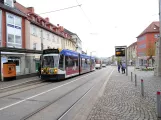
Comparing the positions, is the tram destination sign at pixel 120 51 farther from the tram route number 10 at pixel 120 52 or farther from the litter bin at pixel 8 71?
the litter bin at pixel 8 71

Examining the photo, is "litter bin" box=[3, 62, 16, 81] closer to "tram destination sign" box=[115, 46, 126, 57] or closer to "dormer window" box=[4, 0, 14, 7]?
"dormer window" box=[4, 0, 14, 7]

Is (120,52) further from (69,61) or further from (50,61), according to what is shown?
(50,61)

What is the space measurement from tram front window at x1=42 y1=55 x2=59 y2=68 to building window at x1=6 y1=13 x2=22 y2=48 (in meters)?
9.19

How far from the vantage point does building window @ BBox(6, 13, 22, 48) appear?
26812 millimetres

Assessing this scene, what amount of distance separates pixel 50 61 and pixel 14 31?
11.3 m

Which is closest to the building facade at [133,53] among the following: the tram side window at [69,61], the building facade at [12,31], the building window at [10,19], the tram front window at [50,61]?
the building facade at [12,31]

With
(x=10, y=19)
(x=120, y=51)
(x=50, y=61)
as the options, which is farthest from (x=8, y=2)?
(x=120, y=51)

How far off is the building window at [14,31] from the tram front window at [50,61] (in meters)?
9.19

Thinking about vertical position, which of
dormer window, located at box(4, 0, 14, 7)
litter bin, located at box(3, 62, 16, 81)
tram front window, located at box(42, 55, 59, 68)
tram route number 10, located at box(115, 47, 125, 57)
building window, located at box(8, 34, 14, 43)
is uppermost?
dormer window, located at box(4, 0, 14, 7)

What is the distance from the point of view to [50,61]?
1953cm

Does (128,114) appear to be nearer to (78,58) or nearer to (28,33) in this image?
(78,58)

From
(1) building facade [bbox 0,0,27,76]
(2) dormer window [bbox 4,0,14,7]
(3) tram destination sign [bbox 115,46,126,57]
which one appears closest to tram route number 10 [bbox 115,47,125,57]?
(3) tram destination sign [bbox 115,46,126,57]

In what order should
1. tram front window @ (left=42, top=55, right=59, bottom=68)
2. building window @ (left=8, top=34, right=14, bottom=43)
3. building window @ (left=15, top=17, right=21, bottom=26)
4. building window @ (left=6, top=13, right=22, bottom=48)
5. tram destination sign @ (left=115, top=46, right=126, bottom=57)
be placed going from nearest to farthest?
1. tram front window @ (left=42, top=55, right=59, bottom=68)
2. building window @ (left=6, top=13, right=22, bottom=48)
3. building window @ (left=8, top=34, right=14, bottom=43)
4. building window @ (left=15, top=17, right=21, bottom=26)
5. tram destination sign @ (left=115, top=46, right=126, bottom=57)

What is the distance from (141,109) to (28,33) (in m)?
26.8
